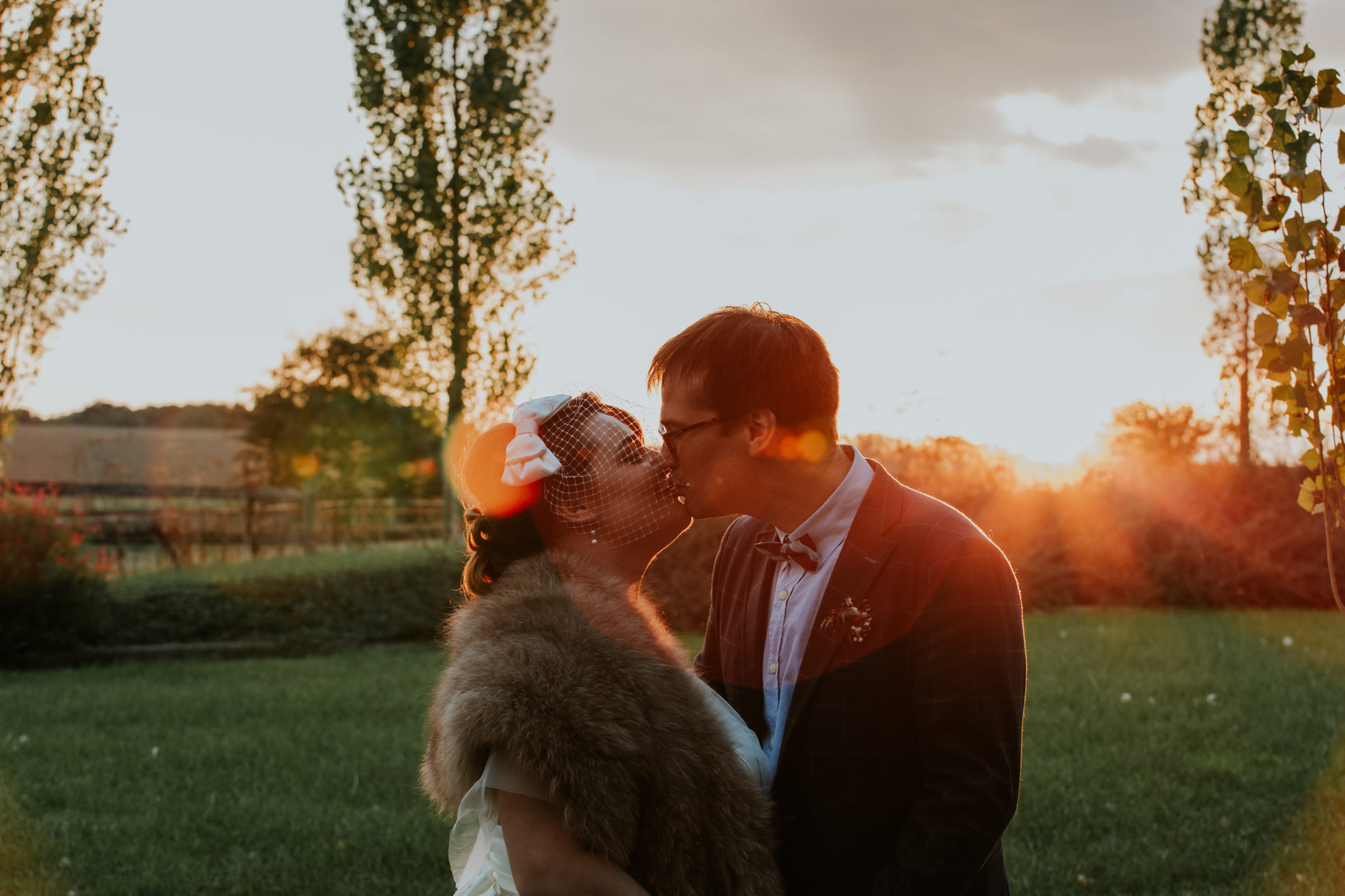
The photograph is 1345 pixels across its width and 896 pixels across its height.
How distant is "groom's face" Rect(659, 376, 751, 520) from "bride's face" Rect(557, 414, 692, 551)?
5 centimetres

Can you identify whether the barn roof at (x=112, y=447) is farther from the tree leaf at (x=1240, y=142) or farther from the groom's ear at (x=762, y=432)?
the tree leaf at (x=1240, y=142)

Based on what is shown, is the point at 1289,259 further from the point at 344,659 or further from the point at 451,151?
the point at 451,151

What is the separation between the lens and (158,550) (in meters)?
16.0

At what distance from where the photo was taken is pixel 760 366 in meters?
2.22

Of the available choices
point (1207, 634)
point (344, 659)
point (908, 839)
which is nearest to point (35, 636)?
point (344, 659)

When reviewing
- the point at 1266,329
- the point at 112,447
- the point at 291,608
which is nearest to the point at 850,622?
the point at 1266,329

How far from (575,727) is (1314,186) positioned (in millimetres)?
1744

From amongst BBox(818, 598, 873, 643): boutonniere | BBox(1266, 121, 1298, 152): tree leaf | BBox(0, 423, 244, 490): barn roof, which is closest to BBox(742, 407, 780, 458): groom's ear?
BBox(818, 598, 873, 643): boutonniere

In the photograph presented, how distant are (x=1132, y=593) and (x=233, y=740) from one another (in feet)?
39.5

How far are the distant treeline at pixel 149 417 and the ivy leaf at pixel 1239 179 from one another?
2250 inches

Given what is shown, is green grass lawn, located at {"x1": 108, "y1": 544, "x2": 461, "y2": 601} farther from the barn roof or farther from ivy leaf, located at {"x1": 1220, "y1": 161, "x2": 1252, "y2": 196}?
the barn roof

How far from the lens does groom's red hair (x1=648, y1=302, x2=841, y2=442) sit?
2219mm

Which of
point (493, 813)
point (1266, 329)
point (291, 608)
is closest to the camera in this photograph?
point (493, 813)

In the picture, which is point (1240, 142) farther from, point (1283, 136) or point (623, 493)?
point (623, 493)
